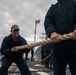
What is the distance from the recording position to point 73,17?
4.59m

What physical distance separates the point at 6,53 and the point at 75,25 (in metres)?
3.21

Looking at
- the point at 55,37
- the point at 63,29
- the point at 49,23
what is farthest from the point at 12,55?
the point at 55,37

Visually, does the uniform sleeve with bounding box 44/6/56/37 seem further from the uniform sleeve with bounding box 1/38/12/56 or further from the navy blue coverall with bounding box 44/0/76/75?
the uniform sleeve with bounding box 1/38/12/56

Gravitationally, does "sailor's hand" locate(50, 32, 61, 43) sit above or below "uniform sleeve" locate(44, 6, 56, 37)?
below

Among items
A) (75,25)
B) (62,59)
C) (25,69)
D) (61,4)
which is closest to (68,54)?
(62,59)

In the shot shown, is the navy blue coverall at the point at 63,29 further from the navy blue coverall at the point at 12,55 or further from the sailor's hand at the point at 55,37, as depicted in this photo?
the navy blue coverall at the point at 12,55

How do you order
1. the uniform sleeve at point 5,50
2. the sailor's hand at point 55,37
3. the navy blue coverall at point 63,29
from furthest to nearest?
the uniform sleeve at point 5,50 → the navy blue coverall at point 63,29 → the sailor's hand at point 55,37

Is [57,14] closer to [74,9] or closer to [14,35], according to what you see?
[74,9]

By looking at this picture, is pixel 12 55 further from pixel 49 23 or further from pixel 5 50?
pixel 49 23

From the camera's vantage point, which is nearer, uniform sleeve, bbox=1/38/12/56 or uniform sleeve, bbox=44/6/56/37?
uniform sleeve, bbox=44/6/56/37

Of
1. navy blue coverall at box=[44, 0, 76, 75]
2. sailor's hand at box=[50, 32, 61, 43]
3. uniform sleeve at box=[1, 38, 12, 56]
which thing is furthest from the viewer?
uniform sleeve at box=[1, 38, 12, 56]

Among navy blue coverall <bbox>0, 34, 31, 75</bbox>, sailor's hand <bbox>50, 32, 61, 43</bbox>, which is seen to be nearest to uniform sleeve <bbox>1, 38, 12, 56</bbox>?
navy blue coverall <bbox>0, 34, 31, 75</bbox>

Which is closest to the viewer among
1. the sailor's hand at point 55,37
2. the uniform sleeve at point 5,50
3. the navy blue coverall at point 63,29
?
the sailor's hand at point 55,37

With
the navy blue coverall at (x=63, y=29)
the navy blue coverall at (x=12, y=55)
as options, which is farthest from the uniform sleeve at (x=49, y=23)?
the navy blue coverall at (x=12, y=55)
